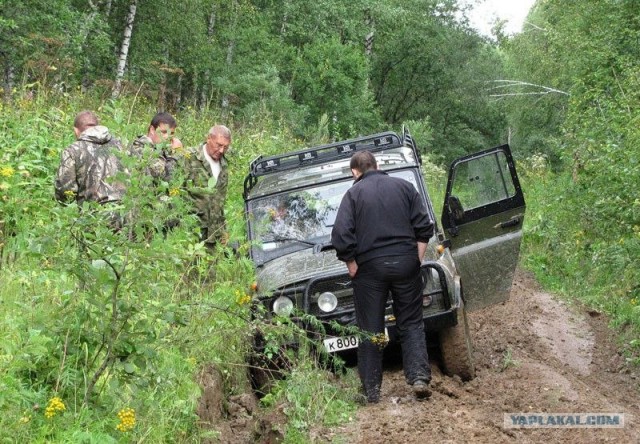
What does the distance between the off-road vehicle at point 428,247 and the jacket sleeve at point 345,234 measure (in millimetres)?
534

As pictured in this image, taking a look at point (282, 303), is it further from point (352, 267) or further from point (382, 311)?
point (382, 311)

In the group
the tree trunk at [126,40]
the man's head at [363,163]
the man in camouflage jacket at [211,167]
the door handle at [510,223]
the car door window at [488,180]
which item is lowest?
the door handle at [510,223]

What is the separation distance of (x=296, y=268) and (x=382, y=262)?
1.12 meters

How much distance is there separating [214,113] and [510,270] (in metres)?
7.60

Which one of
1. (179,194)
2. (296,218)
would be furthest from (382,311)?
(179,194)

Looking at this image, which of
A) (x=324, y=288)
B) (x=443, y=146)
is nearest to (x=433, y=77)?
(x=443, y=146)

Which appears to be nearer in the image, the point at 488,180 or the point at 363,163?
the point at 363,163

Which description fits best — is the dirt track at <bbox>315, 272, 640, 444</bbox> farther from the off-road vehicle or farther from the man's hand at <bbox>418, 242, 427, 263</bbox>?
the man's hand at <bbox>418, 242, 427, 263</bbox>

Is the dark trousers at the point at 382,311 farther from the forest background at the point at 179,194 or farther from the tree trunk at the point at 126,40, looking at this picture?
the tree trunk at the point at 126,40

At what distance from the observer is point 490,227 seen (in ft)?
30.5

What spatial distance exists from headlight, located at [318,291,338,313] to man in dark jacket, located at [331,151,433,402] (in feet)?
1.42

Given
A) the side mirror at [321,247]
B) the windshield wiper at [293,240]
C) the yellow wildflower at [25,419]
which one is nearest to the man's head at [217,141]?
the windshield wiper at [293,240]

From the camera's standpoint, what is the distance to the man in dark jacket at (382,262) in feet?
23.3

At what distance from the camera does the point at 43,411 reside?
5.03 metres
